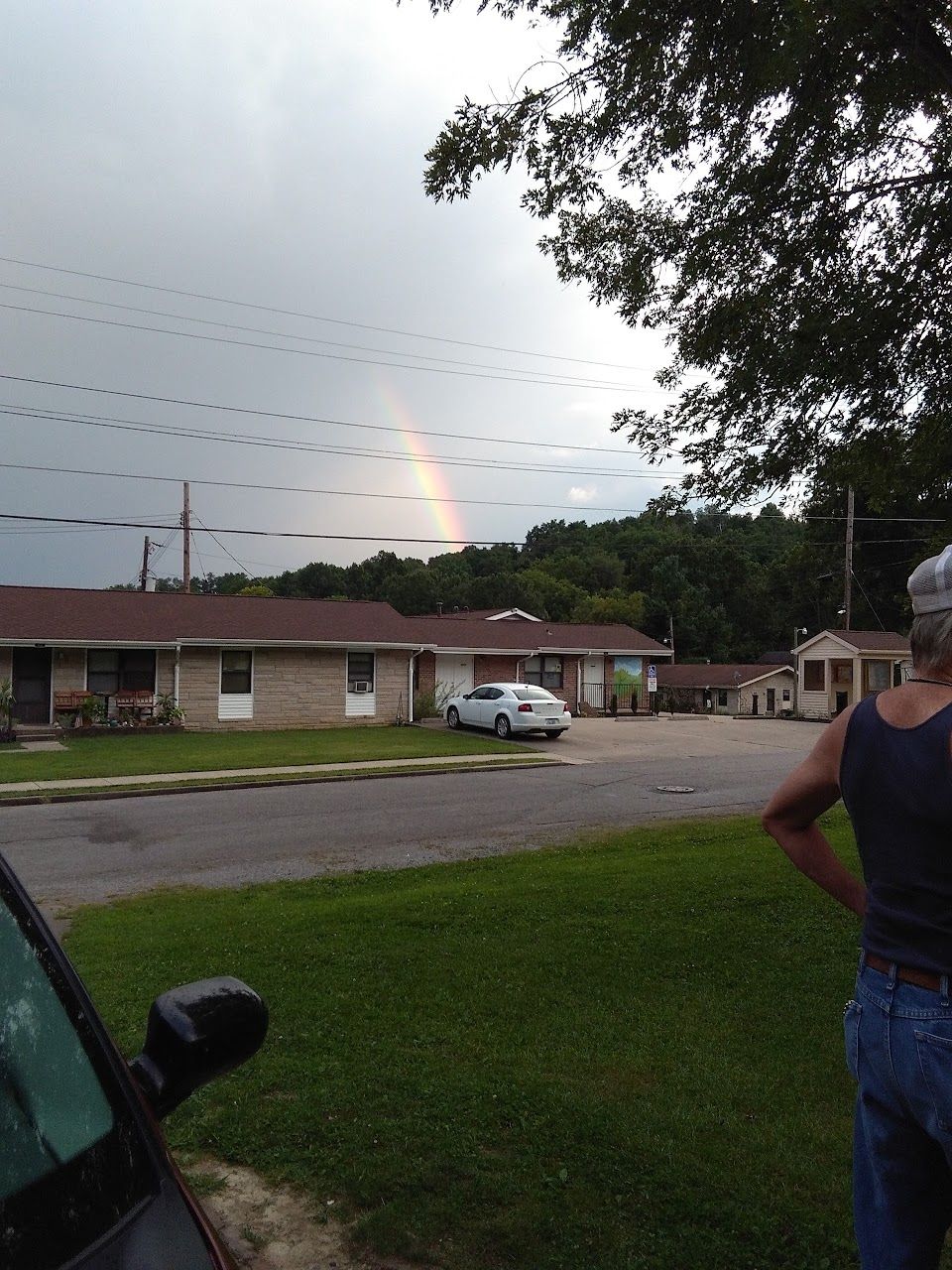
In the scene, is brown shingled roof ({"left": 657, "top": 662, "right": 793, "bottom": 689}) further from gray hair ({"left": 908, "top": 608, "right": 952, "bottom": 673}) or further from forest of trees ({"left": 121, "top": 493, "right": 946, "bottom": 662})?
gray hair ({"left": 908, "top": 608, "right": 952, "bottom": 673})

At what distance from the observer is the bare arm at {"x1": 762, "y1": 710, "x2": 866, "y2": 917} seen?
7.47 ft

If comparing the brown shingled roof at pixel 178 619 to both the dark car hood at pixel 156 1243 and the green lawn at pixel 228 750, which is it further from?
the dark car hood at pixel 156 1243

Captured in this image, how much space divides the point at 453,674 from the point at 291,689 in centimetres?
730

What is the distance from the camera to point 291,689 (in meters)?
28.2

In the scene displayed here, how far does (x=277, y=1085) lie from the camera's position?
432 cm

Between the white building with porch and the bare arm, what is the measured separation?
129ft

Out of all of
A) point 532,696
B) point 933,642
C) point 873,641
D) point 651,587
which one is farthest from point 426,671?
point 651,587

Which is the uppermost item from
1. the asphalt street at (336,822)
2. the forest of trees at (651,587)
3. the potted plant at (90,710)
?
the forest of trees at (651,587)

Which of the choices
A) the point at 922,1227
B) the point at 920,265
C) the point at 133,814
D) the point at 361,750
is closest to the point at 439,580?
the point at 361,750

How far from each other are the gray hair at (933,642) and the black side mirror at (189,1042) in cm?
173

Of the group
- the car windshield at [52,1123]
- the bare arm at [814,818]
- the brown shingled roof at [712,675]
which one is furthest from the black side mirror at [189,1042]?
the brown shingled roof at [712,675]

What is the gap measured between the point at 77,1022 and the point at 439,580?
73.4m

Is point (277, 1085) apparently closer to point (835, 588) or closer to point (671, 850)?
point (671, 850)

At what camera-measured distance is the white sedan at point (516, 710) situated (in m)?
25.4
